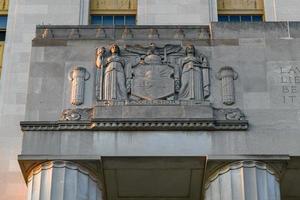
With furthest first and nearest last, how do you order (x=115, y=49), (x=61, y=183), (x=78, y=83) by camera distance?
1. (x=115, y=49)
2. (x=78, y=83)
3. (x=61, y=183)

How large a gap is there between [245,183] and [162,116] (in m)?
3.70

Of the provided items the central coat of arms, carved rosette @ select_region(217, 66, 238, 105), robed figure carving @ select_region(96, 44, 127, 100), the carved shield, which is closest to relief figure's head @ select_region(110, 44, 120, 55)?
robed figure carving @ select_region(96, 44, 127, 100)

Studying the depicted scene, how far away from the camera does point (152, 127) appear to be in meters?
27.3

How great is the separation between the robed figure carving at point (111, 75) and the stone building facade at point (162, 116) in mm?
41

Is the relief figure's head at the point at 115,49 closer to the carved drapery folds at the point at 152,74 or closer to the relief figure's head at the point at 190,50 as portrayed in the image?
the carved drapery folds at the point at 152,74

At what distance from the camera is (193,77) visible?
93.1 feet

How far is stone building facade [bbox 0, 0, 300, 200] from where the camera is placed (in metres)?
26.9

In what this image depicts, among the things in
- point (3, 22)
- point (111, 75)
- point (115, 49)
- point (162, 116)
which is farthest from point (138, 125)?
point (3, 22)

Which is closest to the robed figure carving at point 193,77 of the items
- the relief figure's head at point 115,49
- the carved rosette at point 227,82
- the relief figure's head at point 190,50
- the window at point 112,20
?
the relief figure's head at point 190,50

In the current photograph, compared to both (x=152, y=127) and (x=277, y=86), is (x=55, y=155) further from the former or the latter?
(x=277, y=86)

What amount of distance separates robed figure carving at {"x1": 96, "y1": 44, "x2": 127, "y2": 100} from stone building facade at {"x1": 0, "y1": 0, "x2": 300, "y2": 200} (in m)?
0.04

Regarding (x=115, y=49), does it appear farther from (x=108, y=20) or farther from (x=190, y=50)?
(x=108, y=20)

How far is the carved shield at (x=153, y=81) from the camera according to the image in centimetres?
2805

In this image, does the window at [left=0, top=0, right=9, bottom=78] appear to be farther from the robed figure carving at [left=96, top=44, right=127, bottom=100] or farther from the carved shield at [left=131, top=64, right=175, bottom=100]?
the carved shield at [left=131, top=64, right=175, bottom=100]
